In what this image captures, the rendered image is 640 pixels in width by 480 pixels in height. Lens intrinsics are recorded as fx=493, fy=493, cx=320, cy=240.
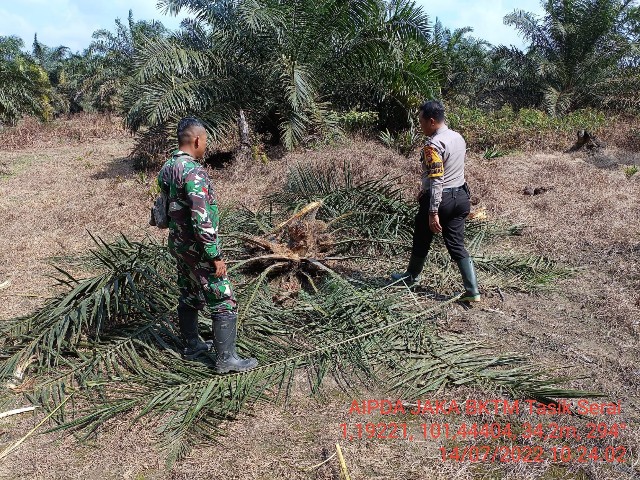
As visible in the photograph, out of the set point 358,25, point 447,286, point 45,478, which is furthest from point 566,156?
point 45,478

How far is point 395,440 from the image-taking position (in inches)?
91.3

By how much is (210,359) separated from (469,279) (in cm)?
190

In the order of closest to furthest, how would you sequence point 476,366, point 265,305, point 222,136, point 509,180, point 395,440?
point 395,440, point 476,366, point 265,305, point 509,180, point 222,136

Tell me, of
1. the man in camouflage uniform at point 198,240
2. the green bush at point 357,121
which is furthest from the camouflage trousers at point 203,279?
the green bush at point 357,121

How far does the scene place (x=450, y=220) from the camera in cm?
354

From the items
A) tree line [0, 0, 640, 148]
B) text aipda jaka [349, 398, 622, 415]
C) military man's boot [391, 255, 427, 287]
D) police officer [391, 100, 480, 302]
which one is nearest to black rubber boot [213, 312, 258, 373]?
text aipda jaka [349, 398, 622, 415]

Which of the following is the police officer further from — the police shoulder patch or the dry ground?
the dry ground

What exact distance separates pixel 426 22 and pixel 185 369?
804cm

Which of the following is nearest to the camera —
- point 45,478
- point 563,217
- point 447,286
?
point 45,478

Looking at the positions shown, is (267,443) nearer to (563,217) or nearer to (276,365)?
(276,365)

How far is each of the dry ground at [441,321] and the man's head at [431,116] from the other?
4.29ft

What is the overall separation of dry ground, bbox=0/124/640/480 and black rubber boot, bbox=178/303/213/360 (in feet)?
2.08

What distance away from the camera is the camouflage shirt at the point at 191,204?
2.48 m

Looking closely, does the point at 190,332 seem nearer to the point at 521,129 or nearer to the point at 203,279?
A: the point at 203,279
